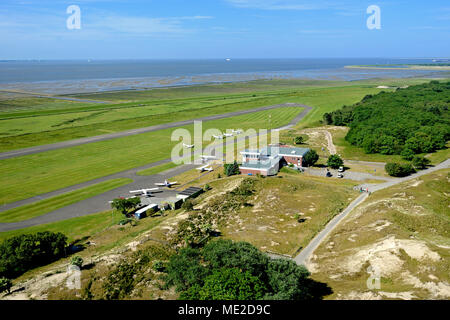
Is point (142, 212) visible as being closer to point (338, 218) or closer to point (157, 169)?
point (157, 169)

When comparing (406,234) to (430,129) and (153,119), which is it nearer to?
(430,129)

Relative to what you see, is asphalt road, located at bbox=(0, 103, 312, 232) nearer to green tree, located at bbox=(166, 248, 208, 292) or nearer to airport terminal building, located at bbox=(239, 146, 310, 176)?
airport terminal building, located at bbox=(239, 146, 310, 176)

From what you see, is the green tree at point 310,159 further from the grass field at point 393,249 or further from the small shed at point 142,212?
the small shed at point 142,212

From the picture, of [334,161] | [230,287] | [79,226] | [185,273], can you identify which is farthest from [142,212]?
[334,161]

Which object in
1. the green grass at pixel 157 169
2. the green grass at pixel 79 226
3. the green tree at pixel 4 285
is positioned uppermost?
the green grass at pixel 157 169

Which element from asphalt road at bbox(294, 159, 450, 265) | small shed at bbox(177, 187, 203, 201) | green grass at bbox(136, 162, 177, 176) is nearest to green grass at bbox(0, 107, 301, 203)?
green grass at bbox(136, 162, 177, 176)

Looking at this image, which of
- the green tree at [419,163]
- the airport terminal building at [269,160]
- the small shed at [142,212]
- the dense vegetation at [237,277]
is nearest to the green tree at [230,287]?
the dense vegetation at [237,277]
